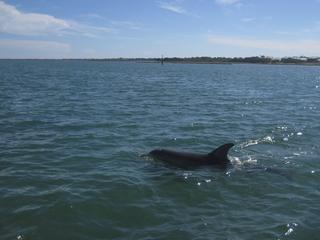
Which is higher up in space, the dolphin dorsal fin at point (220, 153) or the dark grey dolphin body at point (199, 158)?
the dolphin dorsal fin at point (220, 153)

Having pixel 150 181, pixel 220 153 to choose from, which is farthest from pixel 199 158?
pixel 150 181

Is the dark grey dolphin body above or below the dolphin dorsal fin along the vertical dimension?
below

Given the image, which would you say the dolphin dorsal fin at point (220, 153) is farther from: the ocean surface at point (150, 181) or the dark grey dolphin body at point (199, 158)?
the ocean surface at point (150, 181)

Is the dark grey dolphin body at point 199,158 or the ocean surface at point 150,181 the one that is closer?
the ocean surface at point 150,181

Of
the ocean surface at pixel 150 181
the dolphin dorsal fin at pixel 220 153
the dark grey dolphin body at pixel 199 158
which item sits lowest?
the ocean surface at pixel 150 181

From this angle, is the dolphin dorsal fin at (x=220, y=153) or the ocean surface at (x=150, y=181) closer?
the ocean surface at (x=150, y=181)

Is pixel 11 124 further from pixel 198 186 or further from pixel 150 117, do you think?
pixel 198 186

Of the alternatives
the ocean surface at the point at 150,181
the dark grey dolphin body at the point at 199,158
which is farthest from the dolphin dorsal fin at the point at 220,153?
the ocean surface at the point at 150,181

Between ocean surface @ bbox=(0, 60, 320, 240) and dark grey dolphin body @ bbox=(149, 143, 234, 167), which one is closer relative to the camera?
ocean surface @ bbox=(0, 60, 320, 240)

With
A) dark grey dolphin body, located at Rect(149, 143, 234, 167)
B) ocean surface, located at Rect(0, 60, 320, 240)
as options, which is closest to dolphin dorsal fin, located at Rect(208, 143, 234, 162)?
dark grey dolphin body, located at Rect(149, 143, 234, 167)

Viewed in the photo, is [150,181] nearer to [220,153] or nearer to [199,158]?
[199,158]

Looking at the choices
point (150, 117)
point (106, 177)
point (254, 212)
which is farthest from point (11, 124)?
point (254, 212)

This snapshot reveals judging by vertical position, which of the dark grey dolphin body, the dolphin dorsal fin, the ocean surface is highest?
the dolphin dorsal fin

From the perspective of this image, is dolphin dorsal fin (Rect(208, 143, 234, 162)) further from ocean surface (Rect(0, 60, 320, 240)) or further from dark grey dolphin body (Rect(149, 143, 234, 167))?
ocean surface (Rect(0, 60, 320, 240))
